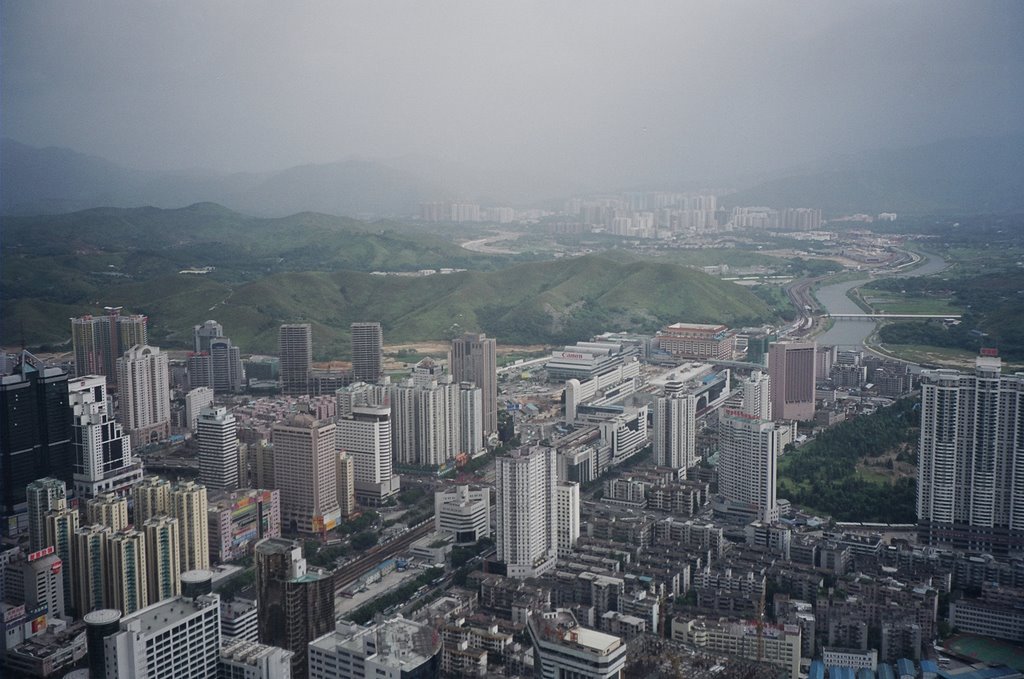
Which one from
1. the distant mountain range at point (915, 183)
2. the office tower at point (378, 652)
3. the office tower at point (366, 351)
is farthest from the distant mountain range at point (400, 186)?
the office tower at point (378, 652)

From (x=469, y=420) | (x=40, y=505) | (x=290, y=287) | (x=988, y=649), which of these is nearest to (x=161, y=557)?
(x=40, y=505)

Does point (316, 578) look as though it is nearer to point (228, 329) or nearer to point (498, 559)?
point (498, 559)

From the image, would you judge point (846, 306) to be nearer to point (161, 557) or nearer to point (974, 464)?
point (974, 464)

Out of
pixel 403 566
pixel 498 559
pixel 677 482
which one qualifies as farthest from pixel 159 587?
pixel 677 482

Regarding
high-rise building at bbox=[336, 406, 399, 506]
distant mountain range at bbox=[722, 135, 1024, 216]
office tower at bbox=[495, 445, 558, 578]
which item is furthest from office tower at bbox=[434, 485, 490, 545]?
distant mountain range at bbox=[722, 135, 1024, 216]

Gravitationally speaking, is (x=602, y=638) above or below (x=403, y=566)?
above

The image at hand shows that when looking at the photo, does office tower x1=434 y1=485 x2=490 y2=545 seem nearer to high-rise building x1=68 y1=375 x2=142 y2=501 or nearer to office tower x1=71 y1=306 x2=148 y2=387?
high-rise building x1=68 y1=375 x2=142 y2=501

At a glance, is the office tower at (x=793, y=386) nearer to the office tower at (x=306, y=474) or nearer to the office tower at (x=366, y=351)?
the office tower at (x=366, y=351)
